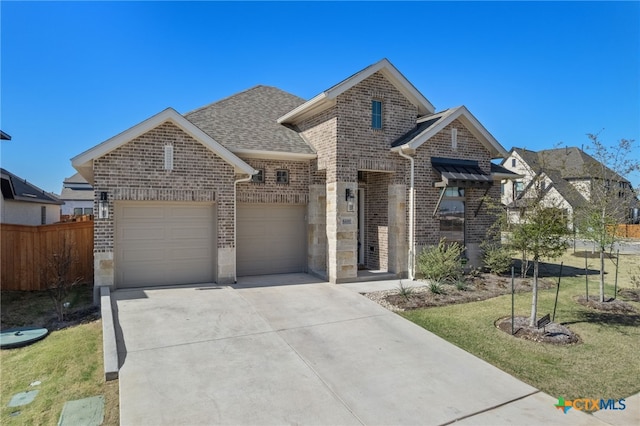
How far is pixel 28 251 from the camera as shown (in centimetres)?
1087

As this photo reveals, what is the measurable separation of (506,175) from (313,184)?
24.6 feet

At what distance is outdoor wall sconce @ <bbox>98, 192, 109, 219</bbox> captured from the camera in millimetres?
9375

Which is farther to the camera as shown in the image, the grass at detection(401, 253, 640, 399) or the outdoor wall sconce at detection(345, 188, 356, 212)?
the outdoor wall sconce at detection(345, 188, 356, 212)

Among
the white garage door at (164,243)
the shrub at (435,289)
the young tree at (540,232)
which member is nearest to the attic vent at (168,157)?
the white garage door at (164,243)

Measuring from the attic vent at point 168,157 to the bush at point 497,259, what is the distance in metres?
10.9

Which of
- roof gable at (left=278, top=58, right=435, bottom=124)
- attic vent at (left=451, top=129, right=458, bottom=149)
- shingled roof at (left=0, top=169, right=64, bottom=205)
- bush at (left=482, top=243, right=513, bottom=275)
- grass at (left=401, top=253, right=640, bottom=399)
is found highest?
roof gable at (left=278, top=58, right=435, bottom=124)

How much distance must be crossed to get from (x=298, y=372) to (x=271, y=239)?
282 inches

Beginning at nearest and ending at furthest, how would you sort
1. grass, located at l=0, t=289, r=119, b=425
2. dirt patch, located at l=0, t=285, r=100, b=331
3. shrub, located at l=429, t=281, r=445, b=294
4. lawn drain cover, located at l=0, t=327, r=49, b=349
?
grass, located at l=0, t=289, r=119, b=425 < lawn drain cover, located at l=0, t=327, r=49, b=349 < dirt patch, located at l=0, t=285, r=100, b=331 < shrub, located at l=429, t=281, r=445, b=294

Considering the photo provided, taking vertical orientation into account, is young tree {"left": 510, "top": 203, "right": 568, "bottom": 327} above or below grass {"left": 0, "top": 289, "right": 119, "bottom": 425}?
above

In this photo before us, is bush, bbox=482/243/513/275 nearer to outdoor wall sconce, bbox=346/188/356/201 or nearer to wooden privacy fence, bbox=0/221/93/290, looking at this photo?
outdoor wall sconce, bbox=346/188/356/201

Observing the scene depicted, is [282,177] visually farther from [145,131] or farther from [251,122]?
[145,131]

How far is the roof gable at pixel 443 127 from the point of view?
1173 cm

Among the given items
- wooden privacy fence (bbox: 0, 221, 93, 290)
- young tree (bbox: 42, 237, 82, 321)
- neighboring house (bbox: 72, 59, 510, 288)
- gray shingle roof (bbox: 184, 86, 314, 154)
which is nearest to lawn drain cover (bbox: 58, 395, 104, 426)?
young tree (bbox: 42, 237, 82, 321)

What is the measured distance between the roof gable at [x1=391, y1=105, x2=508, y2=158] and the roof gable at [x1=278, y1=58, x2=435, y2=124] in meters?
0.74
